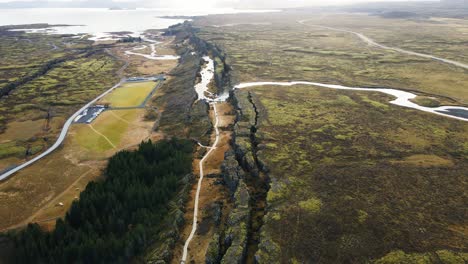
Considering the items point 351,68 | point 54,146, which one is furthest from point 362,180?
point 351,68

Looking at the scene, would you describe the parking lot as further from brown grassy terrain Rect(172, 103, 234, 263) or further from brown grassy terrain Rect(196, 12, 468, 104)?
brown grassy terrain Rect(196, 12, 468, 104)

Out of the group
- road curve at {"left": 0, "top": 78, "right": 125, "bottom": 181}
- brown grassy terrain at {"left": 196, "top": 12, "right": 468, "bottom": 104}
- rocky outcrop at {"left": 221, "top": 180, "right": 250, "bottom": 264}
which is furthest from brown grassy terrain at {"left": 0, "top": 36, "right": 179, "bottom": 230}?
brown grassy terrain at {"left": 196, "top": 12, "right": 468, "bottom": 104}

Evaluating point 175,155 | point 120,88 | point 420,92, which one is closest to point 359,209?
point 175,155

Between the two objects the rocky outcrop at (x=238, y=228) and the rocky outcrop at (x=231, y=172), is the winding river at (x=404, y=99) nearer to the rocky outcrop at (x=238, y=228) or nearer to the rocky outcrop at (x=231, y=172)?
→ the rocky outcrop at (x=231, y=172)

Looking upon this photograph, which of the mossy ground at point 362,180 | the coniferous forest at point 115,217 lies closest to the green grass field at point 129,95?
the coniferous forest at point 115,217

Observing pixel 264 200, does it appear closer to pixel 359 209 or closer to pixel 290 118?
pixel 359 209
